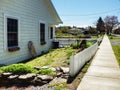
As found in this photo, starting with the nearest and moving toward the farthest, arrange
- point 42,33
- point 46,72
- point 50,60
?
point 46,72
point 50,60
point 42,33

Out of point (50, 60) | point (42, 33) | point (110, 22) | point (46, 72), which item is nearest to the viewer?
point (46, 72)

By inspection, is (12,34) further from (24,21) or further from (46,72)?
(46,72)

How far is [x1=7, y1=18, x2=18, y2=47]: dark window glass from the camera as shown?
396 inches

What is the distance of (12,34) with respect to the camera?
34.3 feet

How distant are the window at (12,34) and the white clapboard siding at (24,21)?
0.31 meters

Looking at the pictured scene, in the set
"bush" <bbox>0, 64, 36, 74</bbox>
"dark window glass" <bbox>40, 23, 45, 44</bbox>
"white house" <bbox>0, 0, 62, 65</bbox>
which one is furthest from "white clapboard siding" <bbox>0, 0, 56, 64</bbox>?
"bush" <bbox>0, 64, 36, 74</bbox>

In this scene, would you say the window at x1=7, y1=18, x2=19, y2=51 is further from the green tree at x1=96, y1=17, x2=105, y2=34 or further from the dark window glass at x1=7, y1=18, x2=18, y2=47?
the green tree at x1=96, y1=17, x2=105, y2=34

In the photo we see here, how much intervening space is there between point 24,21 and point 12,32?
1699mm

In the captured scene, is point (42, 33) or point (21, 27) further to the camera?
point (42, 33)

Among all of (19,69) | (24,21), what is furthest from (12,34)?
(19,69)

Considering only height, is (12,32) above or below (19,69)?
above

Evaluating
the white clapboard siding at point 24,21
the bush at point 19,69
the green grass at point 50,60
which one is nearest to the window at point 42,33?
the white clapboard siding at point 24,21

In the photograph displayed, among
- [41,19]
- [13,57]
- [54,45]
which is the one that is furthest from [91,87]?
[54,45]

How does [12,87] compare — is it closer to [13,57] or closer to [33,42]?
[13,57]
